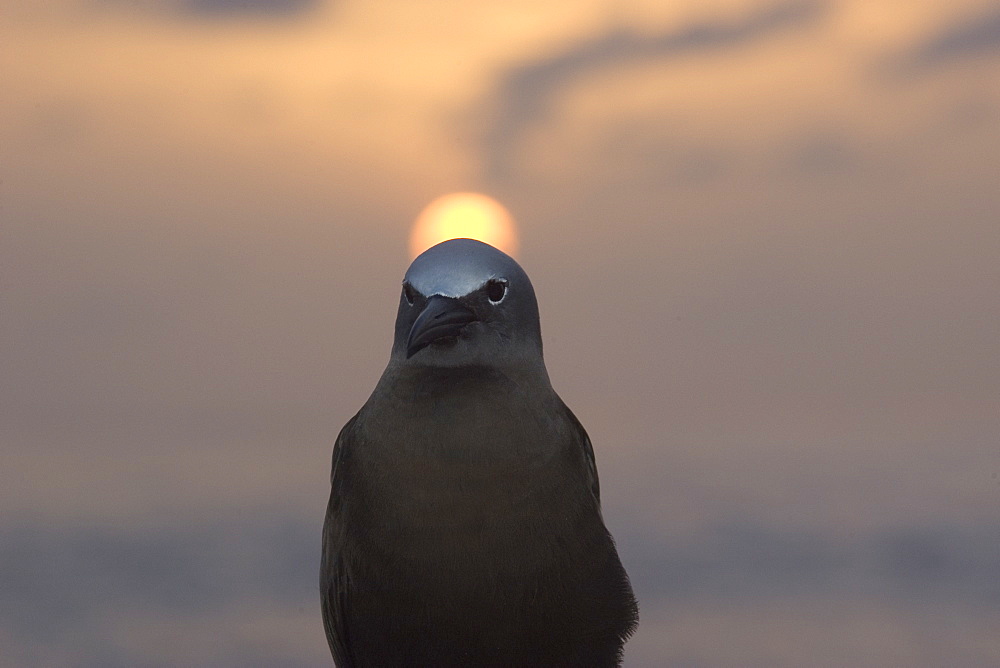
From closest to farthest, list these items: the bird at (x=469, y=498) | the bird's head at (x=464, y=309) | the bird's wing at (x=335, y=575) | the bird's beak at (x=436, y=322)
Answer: the bird's beak at (x=436, y=322), the bird's head at (x=464, y=309), the bird at (x=469, y=498), the bird's wing at (x=335, y=575)

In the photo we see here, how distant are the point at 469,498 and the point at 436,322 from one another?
1.28m

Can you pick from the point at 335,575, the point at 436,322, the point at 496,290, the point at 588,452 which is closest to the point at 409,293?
the point at 436,322

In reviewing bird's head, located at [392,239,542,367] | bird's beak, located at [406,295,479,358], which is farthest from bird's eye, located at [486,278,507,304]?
bird's beak, located at [406,295,479,358]

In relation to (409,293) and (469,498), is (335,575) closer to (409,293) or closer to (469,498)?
(469,498)

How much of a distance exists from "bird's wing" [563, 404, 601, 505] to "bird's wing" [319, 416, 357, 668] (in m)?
1.71

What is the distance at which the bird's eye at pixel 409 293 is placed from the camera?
843cm

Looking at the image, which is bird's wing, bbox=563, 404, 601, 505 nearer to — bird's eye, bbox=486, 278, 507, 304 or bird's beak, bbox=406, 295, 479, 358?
bird's eye, bbox=486, 278, 507, 304

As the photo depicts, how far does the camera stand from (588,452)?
9430 mm

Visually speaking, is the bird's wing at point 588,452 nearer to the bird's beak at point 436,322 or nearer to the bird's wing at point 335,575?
the bird's beak at point 436,322

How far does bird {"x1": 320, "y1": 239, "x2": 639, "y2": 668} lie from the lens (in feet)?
27.5

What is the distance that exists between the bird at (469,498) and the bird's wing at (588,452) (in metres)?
0.38

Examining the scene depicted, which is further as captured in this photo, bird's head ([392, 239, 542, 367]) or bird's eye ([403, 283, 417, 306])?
bird's eye ([403, 283, 417, 306])

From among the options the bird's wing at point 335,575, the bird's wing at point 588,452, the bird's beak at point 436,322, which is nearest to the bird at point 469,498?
the bird's beak at point 436,322

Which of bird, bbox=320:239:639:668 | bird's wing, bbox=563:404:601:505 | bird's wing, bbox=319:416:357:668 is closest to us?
bird, bbox=320:239:639:668
